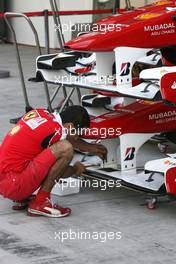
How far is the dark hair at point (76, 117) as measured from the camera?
6.67 meters

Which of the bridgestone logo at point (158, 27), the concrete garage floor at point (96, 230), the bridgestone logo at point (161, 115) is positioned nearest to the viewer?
the concrete garage floor at point (96, 230)

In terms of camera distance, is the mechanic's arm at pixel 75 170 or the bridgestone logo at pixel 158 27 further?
the bridgestone logo at pixel 158 27

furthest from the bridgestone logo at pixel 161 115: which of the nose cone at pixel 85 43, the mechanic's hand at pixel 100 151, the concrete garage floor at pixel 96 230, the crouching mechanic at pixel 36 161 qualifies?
the crouching mechanic at pixel 36 161

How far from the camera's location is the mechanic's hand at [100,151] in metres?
7.03

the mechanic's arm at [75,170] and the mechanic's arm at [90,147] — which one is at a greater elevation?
the mechanic's arm at [90,147]

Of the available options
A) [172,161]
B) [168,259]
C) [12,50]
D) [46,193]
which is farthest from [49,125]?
[12,50]

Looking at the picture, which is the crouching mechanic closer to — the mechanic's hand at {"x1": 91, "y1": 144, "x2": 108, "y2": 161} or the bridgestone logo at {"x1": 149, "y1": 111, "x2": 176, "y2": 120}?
the mechanic's hand at {"x1": 91, "y1": 144, "x2": 108, "y2": 161}

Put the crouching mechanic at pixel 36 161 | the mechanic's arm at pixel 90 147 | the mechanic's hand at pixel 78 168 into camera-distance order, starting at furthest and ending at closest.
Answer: the mechanic's arm at pixel 90 147
the mechanic's hand at pixel 78 168
the crouching mechanic at pixel 36 161

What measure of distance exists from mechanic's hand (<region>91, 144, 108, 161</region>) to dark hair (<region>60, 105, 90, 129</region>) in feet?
1.08

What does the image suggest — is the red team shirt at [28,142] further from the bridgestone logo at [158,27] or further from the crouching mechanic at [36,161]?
the bridgestone logo at [158,27]

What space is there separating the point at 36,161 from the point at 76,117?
536mm

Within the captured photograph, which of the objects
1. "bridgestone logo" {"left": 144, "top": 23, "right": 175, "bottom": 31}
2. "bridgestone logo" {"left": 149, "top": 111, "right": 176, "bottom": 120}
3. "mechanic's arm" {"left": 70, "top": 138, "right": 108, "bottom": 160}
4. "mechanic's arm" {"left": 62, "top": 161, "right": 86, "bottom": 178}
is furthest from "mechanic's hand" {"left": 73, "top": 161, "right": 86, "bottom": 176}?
"bridgestone logo" {"left": 144, "top": 23, "right": 175, "bottom": 31}

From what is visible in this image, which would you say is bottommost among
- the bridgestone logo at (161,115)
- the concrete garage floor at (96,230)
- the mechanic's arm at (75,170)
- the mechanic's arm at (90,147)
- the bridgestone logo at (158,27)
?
the concrete garage floor at (96,230)

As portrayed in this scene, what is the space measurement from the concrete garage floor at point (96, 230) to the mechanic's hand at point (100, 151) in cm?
33
